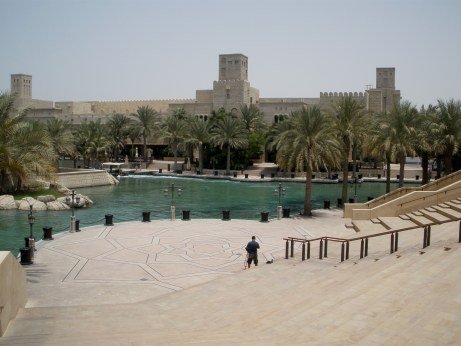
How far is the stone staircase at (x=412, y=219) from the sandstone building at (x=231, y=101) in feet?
172

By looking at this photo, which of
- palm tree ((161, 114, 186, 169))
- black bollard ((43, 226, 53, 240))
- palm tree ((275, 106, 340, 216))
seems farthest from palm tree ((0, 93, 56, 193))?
palm tree ((161, 114, 186, 169))

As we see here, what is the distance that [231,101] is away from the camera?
8988 cm

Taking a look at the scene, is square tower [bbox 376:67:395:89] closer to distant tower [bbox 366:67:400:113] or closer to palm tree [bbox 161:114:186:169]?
distant tower [bbox 366:67:400:113]

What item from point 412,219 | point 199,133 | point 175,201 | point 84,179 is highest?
point 199,133

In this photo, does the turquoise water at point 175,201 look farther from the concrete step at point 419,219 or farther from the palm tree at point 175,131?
the concrete step at point 419,219

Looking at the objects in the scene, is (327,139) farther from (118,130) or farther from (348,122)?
(118,130)

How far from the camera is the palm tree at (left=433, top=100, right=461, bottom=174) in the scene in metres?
40.1

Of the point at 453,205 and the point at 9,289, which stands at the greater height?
the point at 453,205

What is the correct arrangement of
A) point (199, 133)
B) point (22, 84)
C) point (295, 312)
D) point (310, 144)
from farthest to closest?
1. point (22, 84)
2. point (199, 133)
3. point (310, 144)
4. point (295, 312)

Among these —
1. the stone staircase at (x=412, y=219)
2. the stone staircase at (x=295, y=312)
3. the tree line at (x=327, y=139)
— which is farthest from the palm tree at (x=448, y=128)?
the stone staircase at (x=295, y=312)

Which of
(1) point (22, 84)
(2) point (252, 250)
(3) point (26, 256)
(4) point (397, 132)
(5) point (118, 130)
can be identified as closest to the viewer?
(2) point (252, 250)

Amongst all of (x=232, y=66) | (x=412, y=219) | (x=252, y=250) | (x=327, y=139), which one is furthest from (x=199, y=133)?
(x=252, y=250)

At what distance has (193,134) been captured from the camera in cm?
7019

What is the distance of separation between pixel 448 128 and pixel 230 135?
3119 cm
